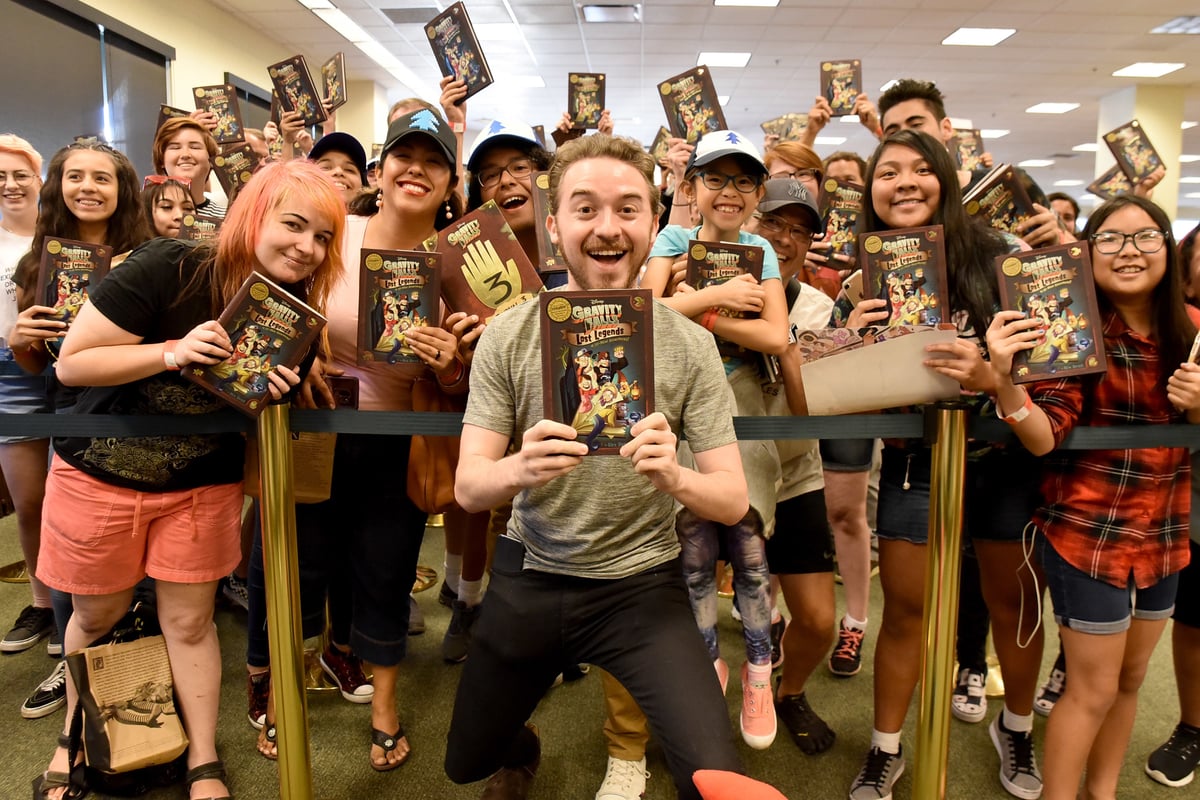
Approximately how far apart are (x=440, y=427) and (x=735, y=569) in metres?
0.81

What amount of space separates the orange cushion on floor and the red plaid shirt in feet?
3.79

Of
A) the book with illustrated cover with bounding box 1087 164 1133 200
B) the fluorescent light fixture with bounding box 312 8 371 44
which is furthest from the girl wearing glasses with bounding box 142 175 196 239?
the fluorescent light fixture with bounding box 312 8 371 44

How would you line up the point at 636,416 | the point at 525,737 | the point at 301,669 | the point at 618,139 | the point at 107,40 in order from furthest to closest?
1. the point at 107,40
2. the point at 525,737
3. the point at 301,669
4. the point at 618,139
5. the point at 636,416

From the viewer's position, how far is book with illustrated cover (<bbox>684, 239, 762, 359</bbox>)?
5.56 ft

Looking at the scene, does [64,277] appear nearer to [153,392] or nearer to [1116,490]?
[153,392]

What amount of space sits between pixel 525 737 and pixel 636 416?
3.29 ft

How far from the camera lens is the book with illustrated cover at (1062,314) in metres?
1.46

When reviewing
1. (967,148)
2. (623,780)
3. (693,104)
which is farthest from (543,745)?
(967,148)

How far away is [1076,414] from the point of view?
1581 millimetres

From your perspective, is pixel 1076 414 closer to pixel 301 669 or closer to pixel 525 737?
pixel 525 737

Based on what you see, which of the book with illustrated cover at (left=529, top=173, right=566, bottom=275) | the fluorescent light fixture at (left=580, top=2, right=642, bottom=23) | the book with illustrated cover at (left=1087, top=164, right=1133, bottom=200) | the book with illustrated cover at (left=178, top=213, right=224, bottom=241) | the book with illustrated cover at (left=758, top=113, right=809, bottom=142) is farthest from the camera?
the fluorescent light fixture at (left=580, top=2, right=642, bottom=23)

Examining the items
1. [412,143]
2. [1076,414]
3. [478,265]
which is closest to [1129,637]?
[1076,414]

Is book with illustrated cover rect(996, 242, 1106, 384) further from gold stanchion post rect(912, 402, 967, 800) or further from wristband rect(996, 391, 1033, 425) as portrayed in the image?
gold stanchion post rect(912, 402, 967, 800)

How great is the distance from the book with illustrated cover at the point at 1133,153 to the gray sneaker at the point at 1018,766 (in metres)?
2.88
